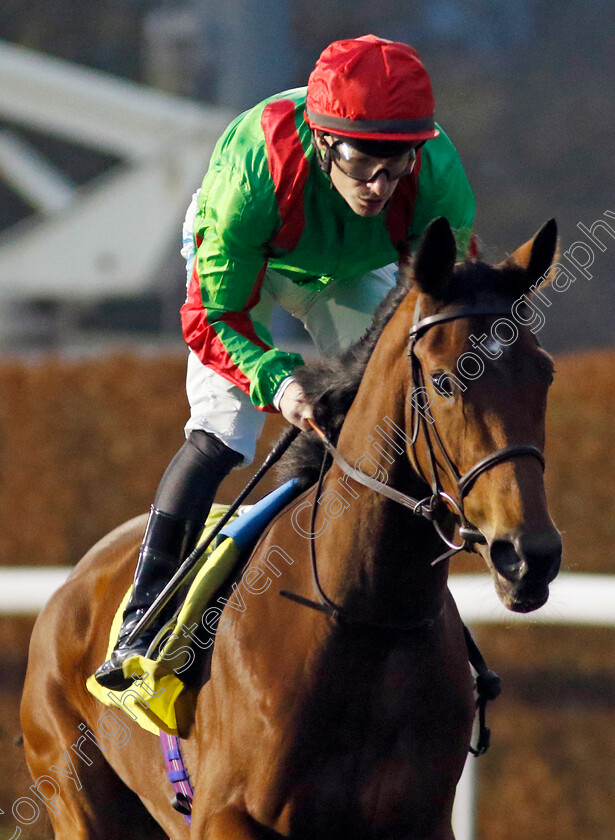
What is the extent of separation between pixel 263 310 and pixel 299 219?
1.70ft

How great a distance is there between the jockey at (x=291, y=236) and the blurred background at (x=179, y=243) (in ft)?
1.20

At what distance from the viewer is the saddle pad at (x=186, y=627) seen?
113 inches

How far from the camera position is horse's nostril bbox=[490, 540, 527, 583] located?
2133 mm

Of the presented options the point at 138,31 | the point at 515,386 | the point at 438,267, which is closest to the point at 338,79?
the point at 438,267

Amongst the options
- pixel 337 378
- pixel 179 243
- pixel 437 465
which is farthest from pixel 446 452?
pixel 179 243

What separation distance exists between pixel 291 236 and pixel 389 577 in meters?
0.87

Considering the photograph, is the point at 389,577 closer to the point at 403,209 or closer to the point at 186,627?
the point at 186,627

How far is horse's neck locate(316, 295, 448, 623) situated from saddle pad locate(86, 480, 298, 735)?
0.37m

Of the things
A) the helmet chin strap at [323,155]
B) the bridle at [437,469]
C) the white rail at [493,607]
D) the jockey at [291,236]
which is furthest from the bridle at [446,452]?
the white rail at [493,607]

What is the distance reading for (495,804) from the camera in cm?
541

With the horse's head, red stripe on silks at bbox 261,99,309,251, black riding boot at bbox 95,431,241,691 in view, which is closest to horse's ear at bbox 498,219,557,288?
the horse's head

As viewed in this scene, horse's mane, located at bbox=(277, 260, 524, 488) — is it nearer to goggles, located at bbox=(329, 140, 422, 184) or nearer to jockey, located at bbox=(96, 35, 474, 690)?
jockey, located at bbox=(96, 35, 474, 690)

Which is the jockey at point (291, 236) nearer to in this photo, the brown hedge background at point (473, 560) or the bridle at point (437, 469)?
the bridle at point (437, 469)

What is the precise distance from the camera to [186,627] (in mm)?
2891
